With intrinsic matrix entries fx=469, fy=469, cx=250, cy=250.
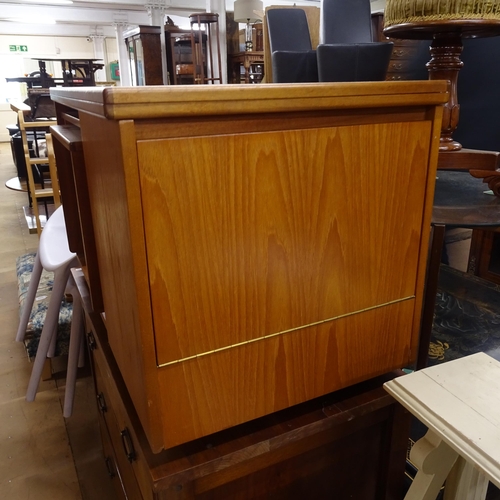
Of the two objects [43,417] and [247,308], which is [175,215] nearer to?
[247,308]

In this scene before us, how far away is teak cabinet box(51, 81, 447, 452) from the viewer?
1.71 ft

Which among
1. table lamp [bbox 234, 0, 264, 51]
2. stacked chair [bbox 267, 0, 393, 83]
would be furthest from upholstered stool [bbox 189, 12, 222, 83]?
stacked chair [bbox 267, 0, 393, 83]

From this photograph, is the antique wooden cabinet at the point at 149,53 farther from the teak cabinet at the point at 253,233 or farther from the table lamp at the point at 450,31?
the teak cabinet at the point at 253,233

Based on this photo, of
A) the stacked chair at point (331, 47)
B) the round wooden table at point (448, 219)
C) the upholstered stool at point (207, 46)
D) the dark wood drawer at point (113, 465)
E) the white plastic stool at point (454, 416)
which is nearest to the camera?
the white plastic stool at point (454, 416)

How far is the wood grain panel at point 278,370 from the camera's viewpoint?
2.04 feet

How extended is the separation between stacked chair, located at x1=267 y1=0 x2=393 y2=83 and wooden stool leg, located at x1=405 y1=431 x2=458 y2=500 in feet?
5.15

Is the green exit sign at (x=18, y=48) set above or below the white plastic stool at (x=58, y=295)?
above

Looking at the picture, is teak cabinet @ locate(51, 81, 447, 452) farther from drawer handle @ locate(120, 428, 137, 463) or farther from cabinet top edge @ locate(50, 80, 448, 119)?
drawer handle @ locate(120, 428, 137, 463)

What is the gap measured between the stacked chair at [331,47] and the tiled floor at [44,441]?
5.32 feet

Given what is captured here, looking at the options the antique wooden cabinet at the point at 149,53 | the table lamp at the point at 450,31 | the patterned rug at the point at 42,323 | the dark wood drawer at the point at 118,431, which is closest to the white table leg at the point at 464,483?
the dark wood drawer at the point at 118,431

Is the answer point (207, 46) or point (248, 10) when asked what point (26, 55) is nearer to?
point (207, 46)

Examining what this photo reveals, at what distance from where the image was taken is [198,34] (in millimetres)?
6020

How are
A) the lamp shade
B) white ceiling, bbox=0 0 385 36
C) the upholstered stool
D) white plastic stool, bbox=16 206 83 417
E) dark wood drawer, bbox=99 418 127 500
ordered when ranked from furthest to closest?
white ceiling, bbox=0 0 385 36 < the upholstered stool < the lamp shade < white plastic stool, bbox=16 206 83 417 < dark wood drawer, bbox=99 418 127 500

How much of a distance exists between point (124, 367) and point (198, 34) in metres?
6.06
